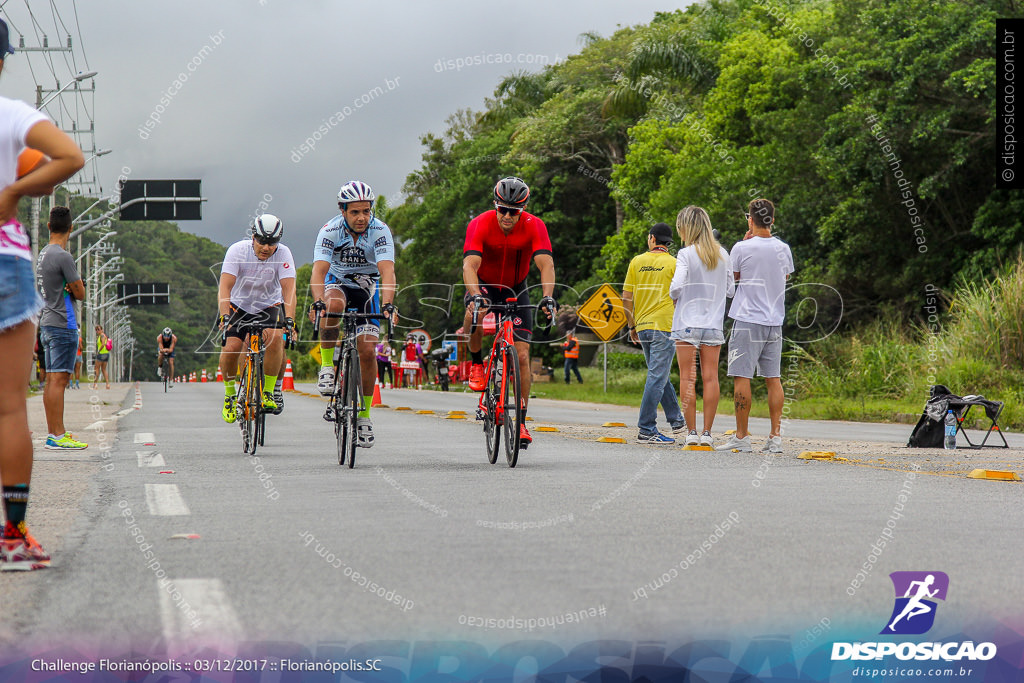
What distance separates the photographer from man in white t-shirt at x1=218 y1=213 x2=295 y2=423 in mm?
10852

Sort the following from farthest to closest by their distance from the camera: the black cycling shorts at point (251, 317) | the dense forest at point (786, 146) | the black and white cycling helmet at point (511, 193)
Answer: the dense forest at point (786, 146) < the black cycling shorts at point (251, 317) < the black and white cycling helmet at point (511, 193)

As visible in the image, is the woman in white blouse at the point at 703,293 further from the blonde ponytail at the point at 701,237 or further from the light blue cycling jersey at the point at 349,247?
the light blue cycling jersey at the point at 349,247

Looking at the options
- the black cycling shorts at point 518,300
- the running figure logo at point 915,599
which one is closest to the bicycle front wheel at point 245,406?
the black cycling shorts at point 518,300

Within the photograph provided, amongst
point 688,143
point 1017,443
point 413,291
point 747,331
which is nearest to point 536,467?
point 747,331

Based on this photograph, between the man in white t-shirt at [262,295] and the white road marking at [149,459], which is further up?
the man in white t-shirt at [262,295]

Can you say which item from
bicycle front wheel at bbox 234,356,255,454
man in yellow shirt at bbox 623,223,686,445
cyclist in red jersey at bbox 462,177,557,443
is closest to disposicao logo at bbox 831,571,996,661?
cyclist in red jersey at bbox 462,177,557,443

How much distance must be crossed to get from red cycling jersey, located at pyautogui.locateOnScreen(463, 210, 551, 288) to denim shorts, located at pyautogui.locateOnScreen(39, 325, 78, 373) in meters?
3.73

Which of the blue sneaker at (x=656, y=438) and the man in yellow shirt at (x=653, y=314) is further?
the man in yellow shirt at (x=653, y=314)

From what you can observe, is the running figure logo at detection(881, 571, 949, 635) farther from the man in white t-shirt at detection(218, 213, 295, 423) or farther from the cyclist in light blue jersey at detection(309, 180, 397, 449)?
the man in white t-shirt at detection(218, 213, 295, 423)

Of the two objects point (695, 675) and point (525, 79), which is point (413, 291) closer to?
point (525, 79)

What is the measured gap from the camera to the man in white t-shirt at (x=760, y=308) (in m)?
10.8

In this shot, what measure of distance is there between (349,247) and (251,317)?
1.63 meters

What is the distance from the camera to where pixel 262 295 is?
36.3 feet

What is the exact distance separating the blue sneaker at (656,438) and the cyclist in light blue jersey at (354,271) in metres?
3.32
